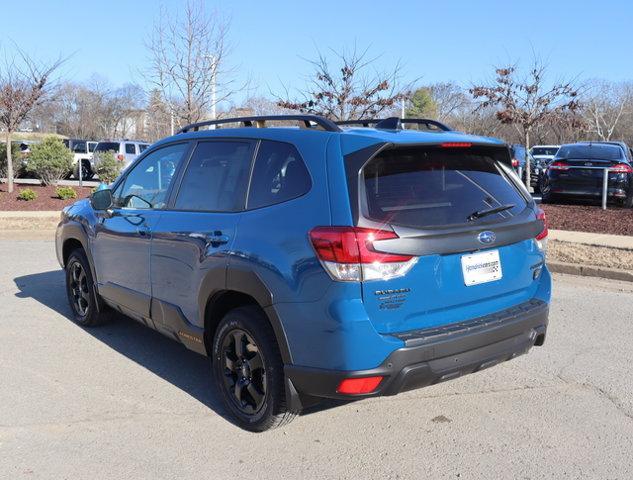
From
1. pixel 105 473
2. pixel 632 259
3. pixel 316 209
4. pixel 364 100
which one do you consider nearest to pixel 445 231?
pixel 316 209

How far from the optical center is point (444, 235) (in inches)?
126

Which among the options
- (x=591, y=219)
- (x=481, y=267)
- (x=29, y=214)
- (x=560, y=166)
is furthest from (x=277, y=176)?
(x=29, y=214)

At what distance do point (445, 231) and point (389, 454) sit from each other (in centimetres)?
128

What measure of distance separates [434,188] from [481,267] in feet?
1.68

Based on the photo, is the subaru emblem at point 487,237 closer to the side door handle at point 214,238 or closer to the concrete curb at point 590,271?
the side door handle at point 214,238

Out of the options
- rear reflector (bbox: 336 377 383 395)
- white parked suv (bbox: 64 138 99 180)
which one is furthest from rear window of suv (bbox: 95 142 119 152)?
rear reflector (bbox: 336 377 383 395)

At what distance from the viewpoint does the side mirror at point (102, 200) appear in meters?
5.14

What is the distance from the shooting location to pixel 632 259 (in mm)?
8414

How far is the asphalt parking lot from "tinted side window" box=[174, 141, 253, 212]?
4.40 ft

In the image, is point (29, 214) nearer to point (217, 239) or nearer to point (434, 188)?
point (217, 239)

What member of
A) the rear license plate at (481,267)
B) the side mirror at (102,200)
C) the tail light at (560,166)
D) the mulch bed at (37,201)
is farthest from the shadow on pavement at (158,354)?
the tail light at (560,166)

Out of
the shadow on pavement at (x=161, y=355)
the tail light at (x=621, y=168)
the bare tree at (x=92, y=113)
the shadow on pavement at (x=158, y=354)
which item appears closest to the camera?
the shadow on pavement at (x=161, y=355)

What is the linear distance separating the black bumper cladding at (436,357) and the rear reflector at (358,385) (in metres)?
0.03

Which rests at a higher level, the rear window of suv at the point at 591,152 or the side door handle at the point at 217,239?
the rear window of suv at the point at 591,152
